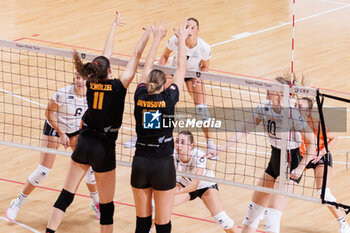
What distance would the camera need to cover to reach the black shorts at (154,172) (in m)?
7.92

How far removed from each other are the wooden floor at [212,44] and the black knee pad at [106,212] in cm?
115

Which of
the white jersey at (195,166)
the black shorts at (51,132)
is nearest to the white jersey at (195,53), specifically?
the black shorts at (51,132)

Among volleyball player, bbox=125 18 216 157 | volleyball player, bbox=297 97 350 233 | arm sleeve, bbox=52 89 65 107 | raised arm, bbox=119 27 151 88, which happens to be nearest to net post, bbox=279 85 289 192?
volleyball player, bbox=297 97 350 233

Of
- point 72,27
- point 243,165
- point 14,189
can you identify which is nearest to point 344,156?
point 243,165

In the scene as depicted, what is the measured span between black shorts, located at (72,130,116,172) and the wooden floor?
66.5 inches

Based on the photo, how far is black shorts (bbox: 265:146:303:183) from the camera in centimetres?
889

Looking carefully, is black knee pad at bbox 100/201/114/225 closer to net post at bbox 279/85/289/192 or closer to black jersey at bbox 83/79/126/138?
black jersey at bbox 83/79/126/138

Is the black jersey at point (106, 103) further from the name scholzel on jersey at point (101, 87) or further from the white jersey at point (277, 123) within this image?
the white jersey at point (277, 123)

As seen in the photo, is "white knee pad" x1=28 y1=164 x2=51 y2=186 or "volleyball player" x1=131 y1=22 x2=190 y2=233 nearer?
"volleyball player" x1=131 y1=22 x2=190 y2=233

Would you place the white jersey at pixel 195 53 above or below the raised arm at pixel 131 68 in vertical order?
above

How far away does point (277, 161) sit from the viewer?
29.2 ft

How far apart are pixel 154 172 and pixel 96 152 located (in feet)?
2.69

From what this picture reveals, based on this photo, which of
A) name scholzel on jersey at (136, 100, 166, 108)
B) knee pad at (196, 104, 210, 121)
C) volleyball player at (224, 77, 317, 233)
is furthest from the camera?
knee pad at (196, 104, 210, 121)

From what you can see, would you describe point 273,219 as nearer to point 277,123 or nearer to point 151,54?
point 277,123
